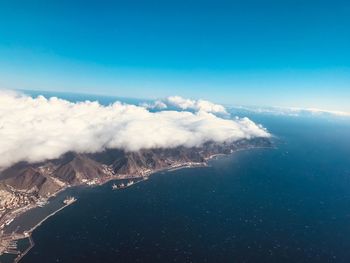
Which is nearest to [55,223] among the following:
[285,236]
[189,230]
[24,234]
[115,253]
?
[24,234]

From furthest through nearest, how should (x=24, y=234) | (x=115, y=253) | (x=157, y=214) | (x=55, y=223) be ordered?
(x=157, y=214) → (x=55, y=223) → (x=24, y=234) → (x=115, y=253)

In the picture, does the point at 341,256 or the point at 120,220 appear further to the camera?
the point at 120,220

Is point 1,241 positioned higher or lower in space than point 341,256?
lower

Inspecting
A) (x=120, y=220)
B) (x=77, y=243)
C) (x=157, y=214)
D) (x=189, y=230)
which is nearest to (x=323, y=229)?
(x=189, y=230)

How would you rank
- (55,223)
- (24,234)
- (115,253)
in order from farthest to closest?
(55,223), (24,234), (115,253)

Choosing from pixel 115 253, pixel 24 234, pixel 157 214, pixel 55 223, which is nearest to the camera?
pixel 115 253

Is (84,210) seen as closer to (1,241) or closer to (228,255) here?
(1,241)

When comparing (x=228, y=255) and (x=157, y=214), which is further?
(x=157, y=214)

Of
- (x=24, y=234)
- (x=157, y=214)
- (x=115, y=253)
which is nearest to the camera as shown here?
(x=115, y=253)

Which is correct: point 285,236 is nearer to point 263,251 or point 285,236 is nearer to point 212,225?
point 263,251
